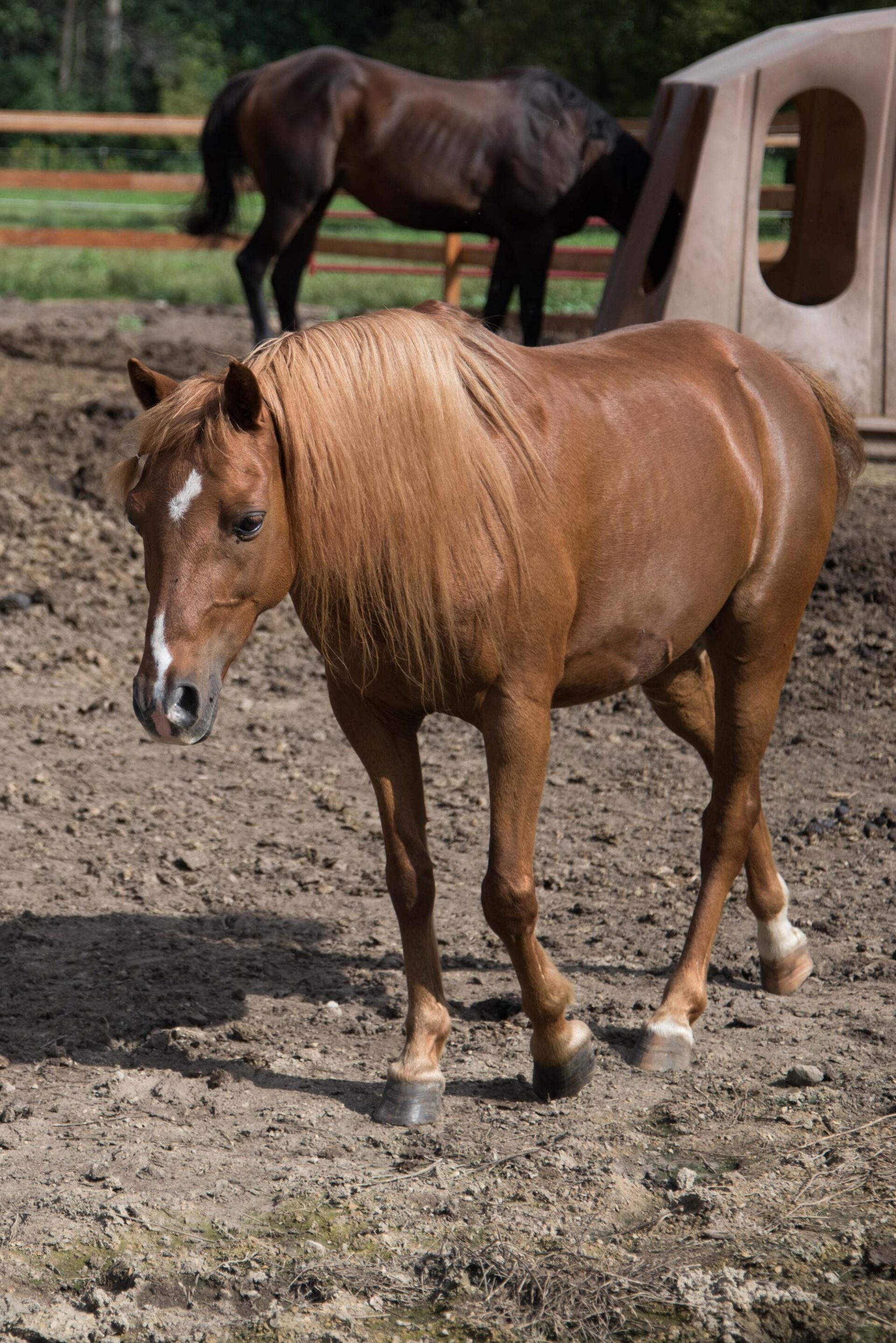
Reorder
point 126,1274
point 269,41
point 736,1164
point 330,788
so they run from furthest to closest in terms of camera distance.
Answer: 1. point 269,41
2. point 330,788
3. point 736,1164
4. point 126,1274

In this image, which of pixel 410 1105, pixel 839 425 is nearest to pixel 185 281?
pixel 839 425

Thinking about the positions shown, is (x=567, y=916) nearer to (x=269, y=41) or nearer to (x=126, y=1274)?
(x=126, y=1274)

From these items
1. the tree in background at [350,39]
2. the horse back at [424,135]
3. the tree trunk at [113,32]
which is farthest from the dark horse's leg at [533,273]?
the tree trunk at [113,32]

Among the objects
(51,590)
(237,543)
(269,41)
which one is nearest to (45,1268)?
(237,543)

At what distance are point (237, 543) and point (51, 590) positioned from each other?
4.12 m

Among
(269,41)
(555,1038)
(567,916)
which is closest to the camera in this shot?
(555,1038)

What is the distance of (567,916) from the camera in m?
3.79

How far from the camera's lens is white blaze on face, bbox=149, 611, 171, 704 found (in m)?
2.30

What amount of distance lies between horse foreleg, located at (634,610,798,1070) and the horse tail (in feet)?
1.76

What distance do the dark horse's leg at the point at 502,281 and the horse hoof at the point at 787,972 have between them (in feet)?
22.1

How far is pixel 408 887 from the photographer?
2850 mm

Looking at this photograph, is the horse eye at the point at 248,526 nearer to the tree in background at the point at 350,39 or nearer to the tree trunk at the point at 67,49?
the tree in background at the point at 350,39

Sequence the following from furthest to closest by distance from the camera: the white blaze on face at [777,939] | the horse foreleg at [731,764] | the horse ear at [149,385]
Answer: the white blaze on face at [777,939] < the horse foreleg at [731,764] < the horse ear at [149,385]

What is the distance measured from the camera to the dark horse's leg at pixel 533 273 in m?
8.95
